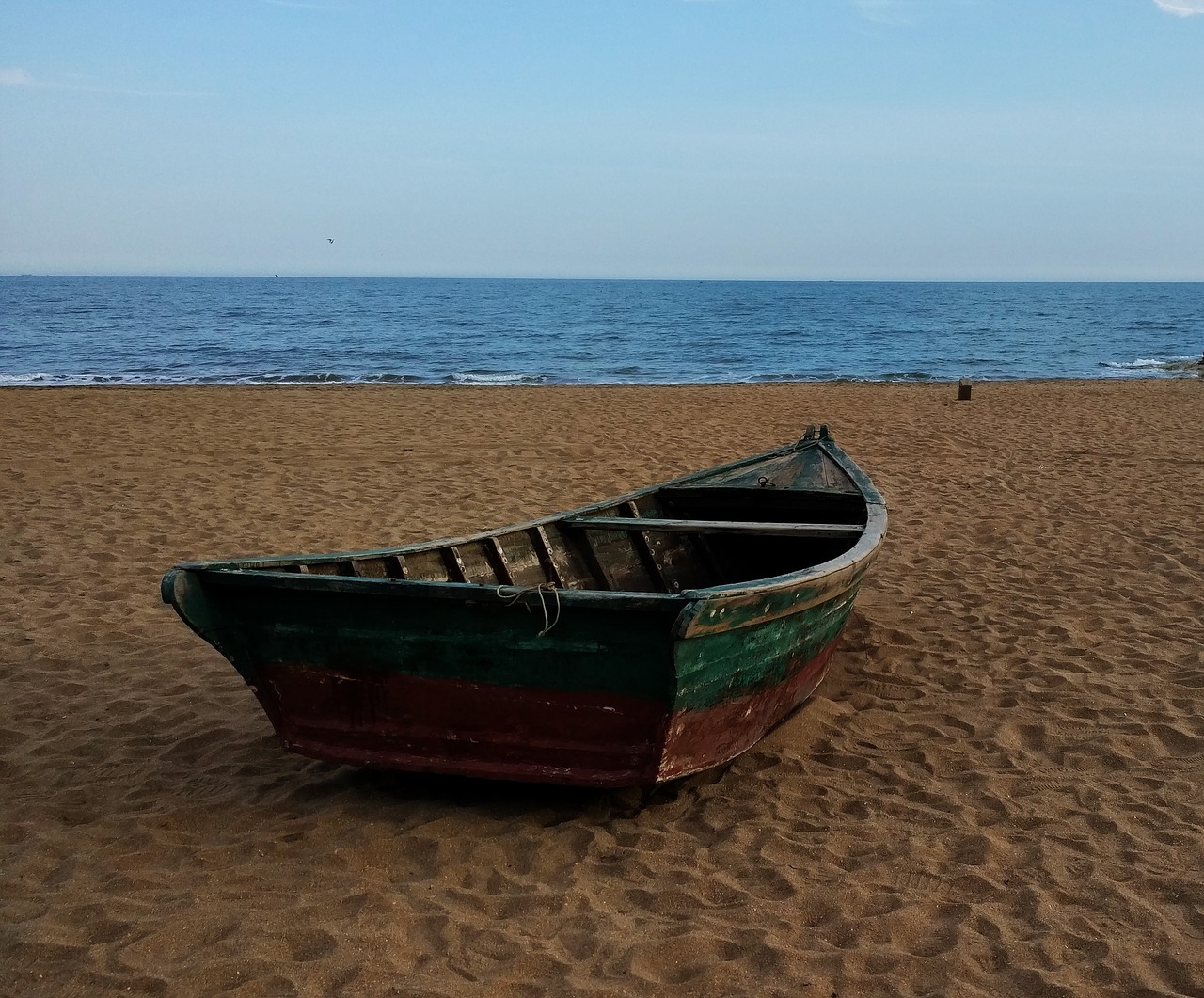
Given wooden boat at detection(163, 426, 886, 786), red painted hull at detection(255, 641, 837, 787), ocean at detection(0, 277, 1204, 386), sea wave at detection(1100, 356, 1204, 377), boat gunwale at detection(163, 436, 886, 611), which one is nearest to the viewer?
boat gunwale at detection(163, 436, 886, 611)

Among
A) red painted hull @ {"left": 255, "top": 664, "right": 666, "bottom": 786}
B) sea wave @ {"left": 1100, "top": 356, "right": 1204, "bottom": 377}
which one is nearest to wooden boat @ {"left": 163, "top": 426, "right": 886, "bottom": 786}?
red painted hull @ {"left": 255, "top": 664, "right": 666, "bottom": 786}

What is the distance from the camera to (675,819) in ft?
13.6

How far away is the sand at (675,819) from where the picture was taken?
316 centimetres

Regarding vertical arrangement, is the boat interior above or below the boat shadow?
above

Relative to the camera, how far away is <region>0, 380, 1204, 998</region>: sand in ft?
10.4

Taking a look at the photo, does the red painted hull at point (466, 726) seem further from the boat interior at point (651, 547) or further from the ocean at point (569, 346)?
the ocean at point (569, 346)

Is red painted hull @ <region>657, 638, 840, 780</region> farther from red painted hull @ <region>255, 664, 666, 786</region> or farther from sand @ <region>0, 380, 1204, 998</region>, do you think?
sand @ <region>0, 380, 1204, 998</region>

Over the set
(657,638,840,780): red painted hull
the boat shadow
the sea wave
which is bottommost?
the boat shadow

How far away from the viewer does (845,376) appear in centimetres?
2686

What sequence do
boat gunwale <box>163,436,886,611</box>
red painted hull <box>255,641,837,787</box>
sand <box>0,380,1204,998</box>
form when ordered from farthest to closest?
1. red painted hull <box>255,641,837,787</box>
2. boat gunwale <box>163,436,886,611</box>
3. sand <box>0,380,1204,998</box>

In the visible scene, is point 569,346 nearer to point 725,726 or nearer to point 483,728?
point 725,726

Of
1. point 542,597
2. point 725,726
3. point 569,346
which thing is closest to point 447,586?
point 542,597

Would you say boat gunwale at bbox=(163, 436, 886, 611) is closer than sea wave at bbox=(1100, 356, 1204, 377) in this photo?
Yes

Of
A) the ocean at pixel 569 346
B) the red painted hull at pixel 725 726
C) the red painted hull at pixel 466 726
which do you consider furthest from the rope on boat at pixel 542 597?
the ocean at pixel 569 346
